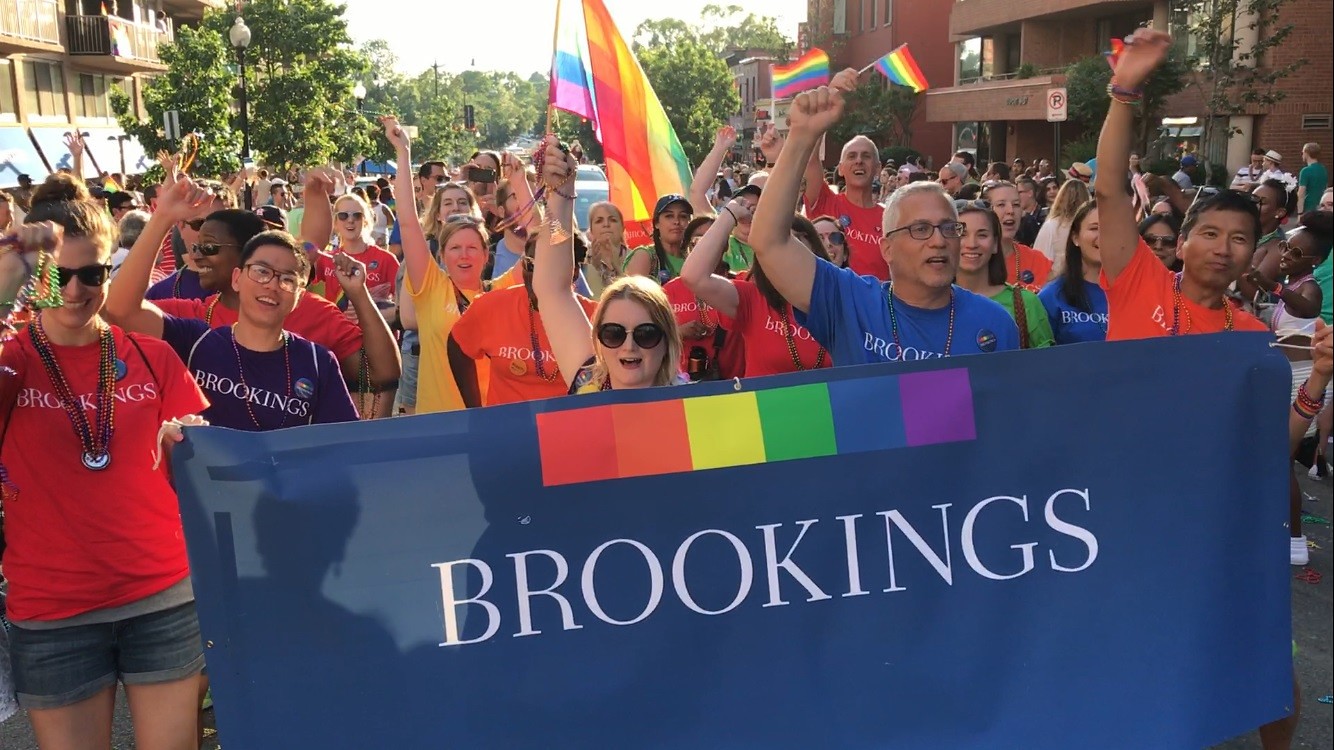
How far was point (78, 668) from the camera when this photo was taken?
3.22m

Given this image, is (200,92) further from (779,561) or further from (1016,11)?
(779,561)

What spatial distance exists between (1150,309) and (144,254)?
128 inches

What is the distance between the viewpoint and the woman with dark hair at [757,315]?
4.91 m

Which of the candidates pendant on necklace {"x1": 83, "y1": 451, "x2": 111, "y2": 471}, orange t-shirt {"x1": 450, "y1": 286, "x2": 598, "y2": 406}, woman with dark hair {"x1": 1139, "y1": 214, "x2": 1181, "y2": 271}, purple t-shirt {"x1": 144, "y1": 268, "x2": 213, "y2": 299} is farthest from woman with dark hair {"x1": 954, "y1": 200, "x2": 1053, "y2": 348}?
pendant on necklace {"x1": 83, "y1": 451, "x2": 111, "y2": 471}

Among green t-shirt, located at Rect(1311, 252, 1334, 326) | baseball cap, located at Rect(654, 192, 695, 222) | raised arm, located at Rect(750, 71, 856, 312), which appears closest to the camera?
raised arm, located at Rect(750, 71, 856, 312)

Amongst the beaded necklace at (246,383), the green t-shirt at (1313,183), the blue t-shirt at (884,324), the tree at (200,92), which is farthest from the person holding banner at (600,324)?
the tree at (200,92)

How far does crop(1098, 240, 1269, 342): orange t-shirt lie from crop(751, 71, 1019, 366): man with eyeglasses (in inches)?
21.8

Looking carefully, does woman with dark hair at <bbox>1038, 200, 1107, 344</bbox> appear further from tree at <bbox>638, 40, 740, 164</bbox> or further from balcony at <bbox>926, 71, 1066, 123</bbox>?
tree at <bbox>638, 40, 740, 164</bbox>

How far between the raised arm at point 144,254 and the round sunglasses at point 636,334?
1314 mm

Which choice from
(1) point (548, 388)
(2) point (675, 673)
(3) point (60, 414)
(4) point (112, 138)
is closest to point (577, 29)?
(1) point (548, 388)

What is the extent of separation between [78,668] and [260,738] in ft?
2.23

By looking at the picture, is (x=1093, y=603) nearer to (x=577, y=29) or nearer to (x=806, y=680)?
(x=806, y=680)

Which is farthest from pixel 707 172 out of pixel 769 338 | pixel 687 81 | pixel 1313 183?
pixel 687 81

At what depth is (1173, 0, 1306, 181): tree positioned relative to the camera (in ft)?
77.8
